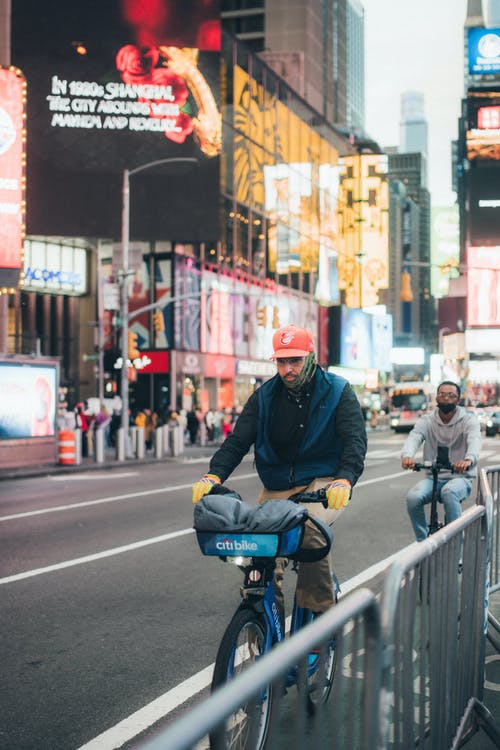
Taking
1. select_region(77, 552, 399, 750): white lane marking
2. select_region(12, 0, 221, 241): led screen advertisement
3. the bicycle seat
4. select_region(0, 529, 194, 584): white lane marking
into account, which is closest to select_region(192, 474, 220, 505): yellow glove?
the bicycle seat

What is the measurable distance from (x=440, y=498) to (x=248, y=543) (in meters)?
5.20

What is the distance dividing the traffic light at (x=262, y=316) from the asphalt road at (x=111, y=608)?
4254 centimetres

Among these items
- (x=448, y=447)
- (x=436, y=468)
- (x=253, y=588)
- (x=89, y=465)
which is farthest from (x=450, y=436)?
(x=89, y=465)

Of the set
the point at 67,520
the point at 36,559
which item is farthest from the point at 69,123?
the point at 36,559

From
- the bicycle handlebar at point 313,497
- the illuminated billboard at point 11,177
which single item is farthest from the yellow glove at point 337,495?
the illuminated billboard at point 11,177

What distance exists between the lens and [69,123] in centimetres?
5019

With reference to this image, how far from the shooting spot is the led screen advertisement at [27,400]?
27.3 m

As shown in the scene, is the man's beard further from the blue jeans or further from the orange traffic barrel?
the orange traffic barrel

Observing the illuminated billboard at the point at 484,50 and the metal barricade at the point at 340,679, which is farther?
the illuminated billboard at the point at 484,50

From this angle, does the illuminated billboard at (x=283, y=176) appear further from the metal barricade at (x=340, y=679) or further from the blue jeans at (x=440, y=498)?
the metal barricade at (x=340, y=679)

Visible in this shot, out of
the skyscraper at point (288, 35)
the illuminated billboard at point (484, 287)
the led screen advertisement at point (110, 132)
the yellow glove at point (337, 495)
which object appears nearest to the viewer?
the yellow glove at point (337, 495)

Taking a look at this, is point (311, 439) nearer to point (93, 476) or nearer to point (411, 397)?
point (93, 476)

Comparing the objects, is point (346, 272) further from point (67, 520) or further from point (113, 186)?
point (67, 520)

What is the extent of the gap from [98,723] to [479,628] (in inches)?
81.8
